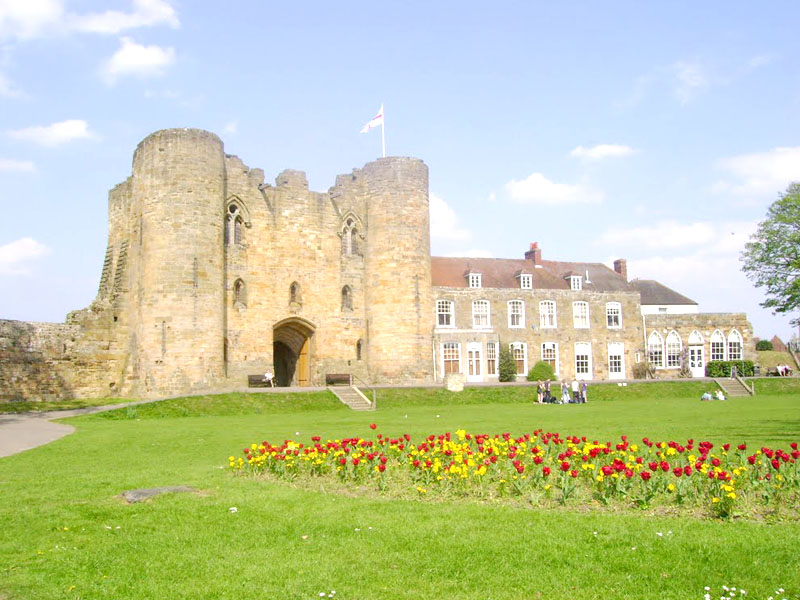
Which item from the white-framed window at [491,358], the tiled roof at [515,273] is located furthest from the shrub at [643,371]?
the white-framed window at [491,358]

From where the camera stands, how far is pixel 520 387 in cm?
3844

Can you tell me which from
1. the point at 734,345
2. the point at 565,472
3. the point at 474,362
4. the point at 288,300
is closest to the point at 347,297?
the point at 288,300

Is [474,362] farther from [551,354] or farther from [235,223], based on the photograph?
[235,223]

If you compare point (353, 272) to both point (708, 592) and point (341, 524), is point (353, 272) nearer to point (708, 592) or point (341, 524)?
point (341, 524)

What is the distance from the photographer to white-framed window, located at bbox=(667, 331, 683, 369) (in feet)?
174

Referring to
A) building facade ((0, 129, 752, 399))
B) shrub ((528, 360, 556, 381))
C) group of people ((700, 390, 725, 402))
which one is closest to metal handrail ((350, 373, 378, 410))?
building facade ((0, 129, 752, 399))

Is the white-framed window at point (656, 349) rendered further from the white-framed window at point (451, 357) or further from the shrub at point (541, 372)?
the white-framed window at point (451, 357)

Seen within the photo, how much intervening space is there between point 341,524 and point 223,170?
3032 cm

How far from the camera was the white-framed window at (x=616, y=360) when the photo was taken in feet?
168

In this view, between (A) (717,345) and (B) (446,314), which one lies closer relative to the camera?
(B) (446,314)

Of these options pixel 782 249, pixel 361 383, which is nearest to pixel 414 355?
pixel 361 383

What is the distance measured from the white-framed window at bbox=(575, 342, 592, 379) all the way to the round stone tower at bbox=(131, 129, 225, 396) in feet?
81.0

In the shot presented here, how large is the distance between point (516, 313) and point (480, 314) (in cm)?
251

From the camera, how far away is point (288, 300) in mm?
38406
